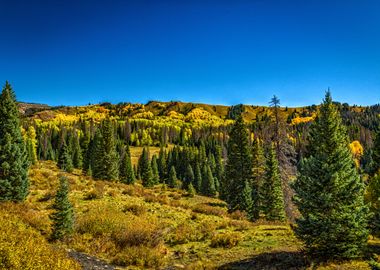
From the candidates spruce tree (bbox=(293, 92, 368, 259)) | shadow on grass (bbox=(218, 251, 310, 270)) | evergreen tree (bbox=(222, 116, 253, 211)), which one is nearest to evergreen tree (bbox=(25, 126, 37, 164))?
evergreen tree (bbox=(222, 116, 253, 211))

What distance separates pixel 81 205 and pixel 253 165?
27348 mm

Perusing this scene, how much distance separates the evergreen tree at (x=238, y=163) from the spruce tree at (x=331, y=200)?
1182 inches

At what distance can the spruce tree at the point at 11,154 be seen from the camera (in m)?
25.9

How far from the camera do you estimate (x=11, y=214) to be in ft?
67.5

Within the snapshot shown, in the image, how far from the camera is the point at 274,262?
1600 centimetres

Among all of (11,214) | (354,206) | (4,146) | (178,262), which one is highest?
(4,146)

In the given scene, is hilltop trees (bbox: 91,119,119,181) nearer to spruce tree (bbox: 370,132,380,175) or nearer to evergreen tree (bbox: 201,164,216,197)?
evergreen tree (bbox: 201,164,216,197)

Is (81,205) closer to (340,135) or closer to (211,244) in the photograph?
(211,244)

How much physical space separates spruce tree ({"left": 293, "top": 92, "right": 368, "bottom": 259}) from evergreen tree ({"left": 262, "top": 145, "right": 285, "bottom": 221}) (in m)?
22.7

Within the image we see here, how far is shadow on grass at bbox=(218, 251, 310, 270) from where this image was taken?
49.4 feet

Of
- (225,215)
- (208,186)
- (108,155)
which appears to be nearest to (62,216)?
(225,215)

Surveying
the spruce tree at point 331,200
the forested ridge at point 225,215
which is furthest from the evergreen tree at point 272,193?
the spruce tree at point 331,200

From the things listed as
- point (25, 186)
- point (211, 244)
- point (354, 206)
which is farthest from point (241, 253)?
point (25, 186)

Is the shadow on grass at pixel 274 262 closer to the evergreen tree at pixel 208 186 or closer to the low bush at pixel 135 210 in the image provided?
the low bush at pixel 135 210
